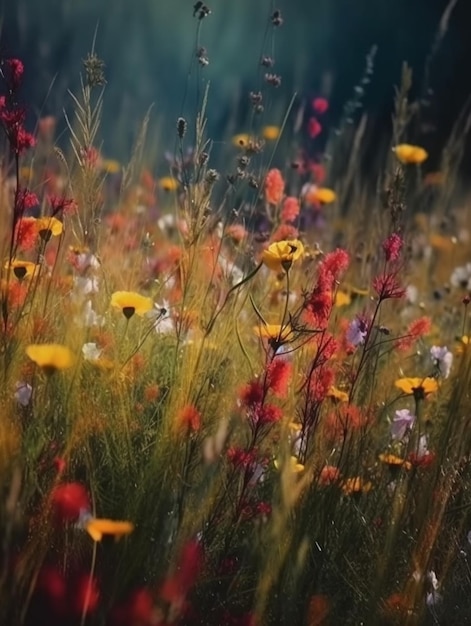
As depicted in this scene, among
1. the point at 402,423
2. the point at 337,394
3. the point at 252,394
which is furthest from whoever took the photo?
the point at 402,423

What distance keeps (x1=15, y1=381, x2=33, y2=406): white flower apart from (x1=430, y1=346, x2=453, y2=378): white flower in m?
0.84

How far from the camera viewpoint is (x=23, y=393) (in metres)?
1.53

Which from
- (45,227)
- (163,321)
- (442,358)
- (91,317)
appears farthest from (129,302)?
(442,358)

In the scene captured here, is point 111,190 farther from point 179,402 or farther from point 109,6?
point 179,402

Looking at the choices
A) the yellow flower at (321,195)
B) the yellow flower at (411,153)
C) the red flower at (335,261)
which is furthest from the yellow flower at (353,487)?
the yellow flower at (321,195)

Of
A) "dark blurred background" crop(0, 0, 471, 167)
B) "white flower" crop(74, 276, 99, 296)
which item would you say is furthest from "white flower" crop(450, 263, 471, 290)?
"white flower" crop(74, 276, 99, 296)

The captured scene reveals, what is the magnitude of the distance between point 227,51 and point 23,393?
3.31 metres

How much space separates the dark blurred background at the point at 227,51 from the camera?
3.06 metres

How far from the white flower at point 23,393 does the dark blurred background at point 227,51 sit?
1.96 ft

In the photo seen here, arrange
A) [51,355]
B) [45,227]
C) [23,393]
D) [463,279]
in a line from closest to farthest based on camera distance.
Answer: [51,355]
[23,393]
[45,227]
[463,279]

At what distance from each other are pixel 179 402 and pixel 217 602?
0.27 m

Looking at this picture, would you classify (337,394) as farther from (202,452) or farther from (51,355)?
(51,355)

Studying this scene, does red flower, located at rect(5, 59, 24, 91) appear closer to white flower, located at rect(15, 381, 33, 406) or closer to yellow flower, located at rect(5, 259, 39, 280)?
yellow flower, located at rect(5, 259, 39, 280)

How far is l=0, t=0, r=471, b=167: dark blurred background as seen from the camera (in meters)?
3.06
